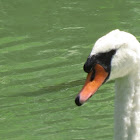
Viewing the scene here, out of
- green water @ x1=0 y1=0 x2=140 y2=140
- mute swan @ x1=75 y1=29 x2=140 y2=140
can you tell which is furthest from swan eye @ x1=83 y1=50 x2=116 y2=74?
green water @ x1=0 y1=0 x2=140 y2=140

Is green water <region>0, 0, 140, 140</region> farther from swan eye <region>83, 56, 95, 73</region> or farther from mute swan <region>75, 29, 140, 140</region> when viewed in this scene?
swan eye <region>83, 56, 95, 73</region>

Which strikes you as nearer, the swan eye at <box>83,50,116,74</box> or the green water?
the swan eye at <box>83,50,116,74</box>

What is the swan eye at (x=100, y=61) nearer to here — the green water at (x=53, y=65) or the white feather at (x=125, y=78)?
the white feather at (x=125, y=78)

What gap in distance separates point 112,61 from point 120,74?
14 centimetres

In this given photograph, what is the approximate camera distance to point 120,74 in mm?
6598

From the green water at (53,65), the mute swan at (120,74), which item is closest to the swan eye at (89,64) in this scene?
the mute swan at (120,74)

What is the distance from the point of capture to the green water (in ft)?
32.1

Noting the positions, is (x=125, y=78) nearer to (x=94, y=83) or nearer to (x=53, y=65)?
(x=94, y=83)

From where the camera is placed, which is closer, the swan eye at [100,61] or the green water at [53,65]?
the swan eye at [100,61]

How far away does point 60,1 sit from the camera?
15.3 meters

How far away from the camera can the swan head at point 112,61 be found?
644 cm

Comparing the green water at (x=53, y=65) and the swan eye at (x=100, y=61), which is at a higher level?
the swan eye at (x=100, y=61)

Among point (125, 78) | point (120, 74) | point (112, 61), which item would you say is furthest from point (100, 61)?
point (125, 78)

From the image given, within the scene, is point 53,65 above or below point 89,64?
below
